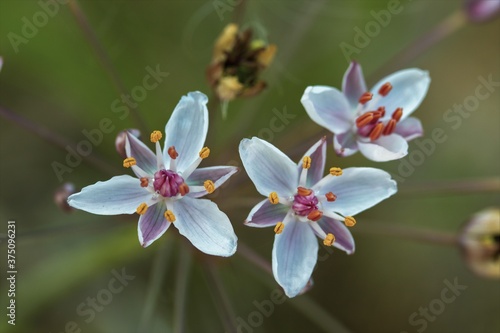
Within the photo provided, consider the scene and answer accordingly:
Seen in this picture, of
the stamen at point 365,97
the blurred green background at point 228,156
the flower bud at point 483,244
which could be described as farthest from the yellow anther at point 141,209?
the flower bud at point 483,244

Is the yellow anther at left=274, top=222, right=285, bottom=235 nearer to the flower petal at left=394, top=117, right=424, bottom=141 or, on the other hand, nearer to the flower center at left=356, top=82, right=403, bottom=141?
the flower center at left=356, top=82, right=403, bottom=141

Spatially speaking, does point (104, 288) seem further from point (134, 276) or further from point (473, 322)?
point (473, 322)

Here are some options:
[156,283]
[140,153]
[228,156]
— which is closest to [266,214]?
[140,153]

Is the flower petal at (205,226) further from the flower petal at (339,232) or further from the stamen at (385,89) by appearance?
the stamen at (385,89)

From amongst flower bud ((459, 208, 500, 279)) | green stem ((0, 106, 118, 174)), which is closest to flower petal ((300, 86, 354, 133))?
flower bud ((459, 208, 500, 279))

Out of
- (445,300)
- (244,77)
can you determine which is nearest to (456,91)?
(445,300)

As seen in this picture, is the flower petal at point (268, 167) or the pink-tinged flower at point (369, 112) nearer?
the flower petal at point (268, 167)
